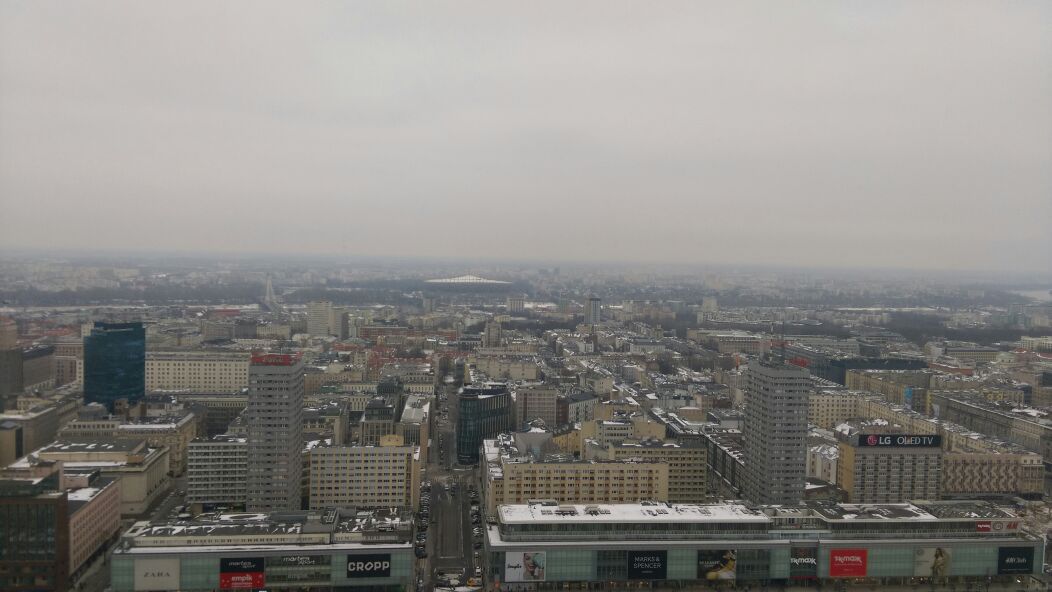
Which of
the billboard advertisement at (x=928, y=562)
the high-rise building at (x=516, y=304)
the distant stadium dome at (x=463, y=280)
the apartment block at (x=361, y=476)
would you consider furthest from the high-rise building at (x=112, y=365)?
the distant stadium dome at (x=463, y=280)

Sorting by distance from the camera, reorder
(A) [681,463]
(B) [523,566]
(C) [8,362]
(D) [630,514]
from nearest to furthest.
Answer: (C) [8,362]
(B) [523,566]
(D) [630,514]
(A) [681,463]

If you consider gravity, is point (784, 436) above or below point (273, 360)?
below

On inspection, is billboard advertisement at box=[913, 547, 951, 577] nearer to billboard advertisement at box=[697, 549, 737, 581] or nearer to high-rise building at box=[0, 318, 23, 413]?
billboard advertisement at box=[697, 549, 737, 581]

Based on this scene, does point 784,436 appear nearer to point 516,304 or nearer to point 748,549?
point 748,549

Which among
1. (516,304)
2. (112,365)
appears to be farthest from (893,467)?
(516,304)

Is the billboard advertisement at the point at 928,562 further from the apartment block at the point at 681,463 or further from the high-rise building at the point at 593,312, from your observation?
the high-rise building at the point at 593,312

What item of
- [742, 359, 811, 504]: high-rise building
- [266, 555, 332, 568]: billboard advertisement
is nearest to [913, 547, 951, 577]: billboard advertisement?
[742, 359, 811, 504]: high-rise building
